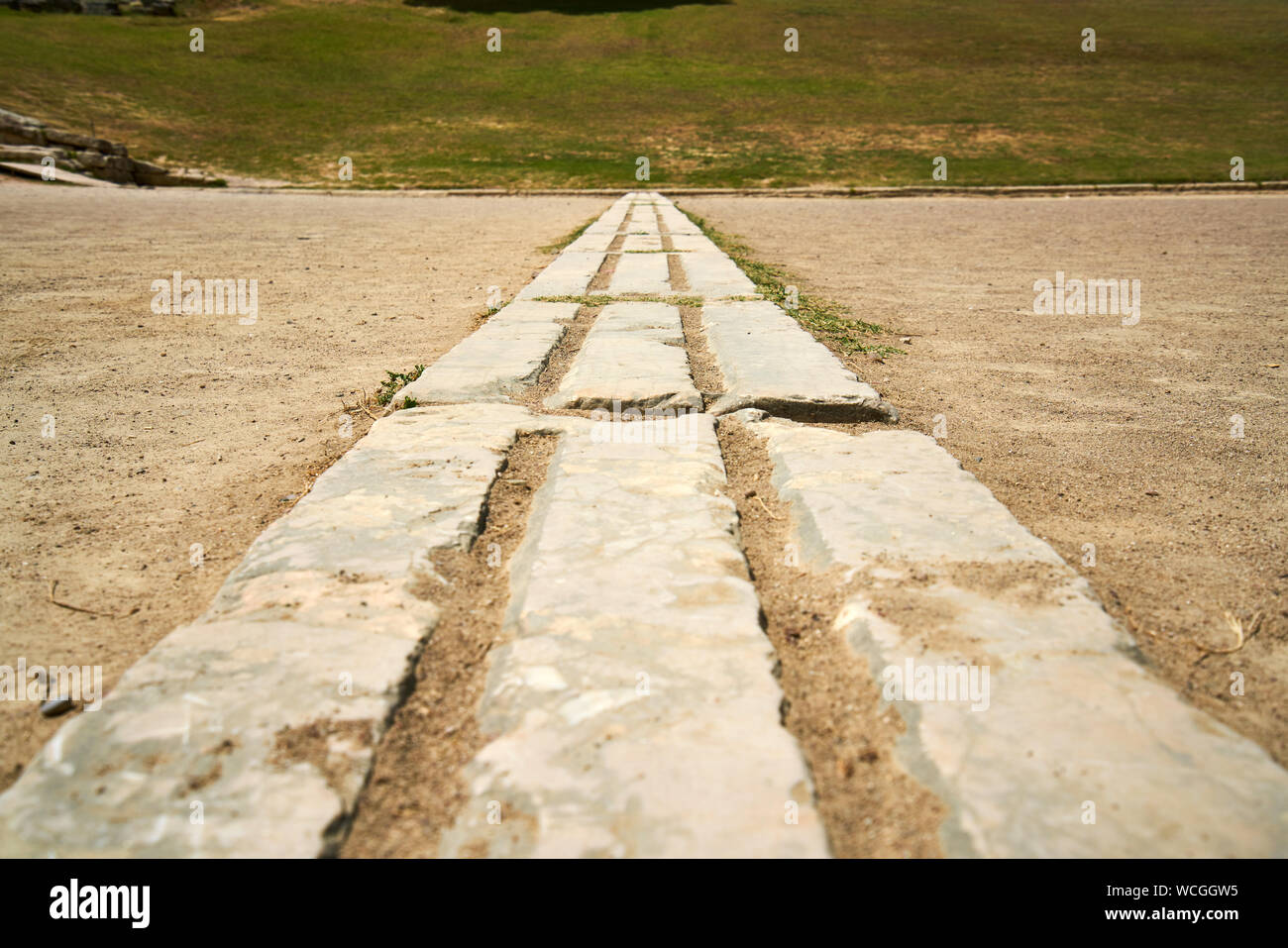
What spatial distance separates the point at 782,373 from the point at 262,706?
201 cm

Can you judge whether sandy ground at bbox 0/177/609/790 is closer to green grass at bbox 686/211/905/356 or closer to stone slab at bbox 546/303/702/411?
stone slab at bbox 546/303/702/411

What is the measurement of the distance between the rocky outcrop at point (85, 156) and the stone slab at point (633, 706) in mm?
17871

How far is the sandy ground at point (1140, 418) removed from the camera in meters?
1.49

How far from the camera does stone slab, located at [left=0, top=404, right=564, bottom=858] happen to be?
Result: 950 mm

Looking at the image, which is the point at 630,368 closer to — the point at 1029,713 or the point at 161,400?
the point at 161,400

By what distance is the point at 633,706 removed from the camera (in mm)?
1144

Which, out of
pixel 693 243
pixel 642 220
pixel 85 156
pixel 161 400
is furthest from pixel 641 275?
pixel 85 156

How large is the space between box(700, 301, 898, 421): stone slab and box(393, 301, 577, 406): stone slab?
67 cm

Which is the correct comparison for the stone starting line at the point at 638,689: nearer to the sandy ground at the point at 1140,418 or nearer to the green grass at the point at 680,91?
the sandy ground at the point at 1140,418

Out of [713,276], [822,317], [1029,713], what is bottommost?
[1029,713]

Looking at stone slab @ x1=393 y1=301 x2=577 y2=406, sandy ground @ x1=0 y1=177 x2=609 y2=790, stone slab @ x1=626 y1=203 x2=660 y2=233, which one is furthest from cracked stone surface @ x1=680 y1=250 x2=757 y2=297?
stone slab @ x1=626 y1=203 x2=660 y2=233
